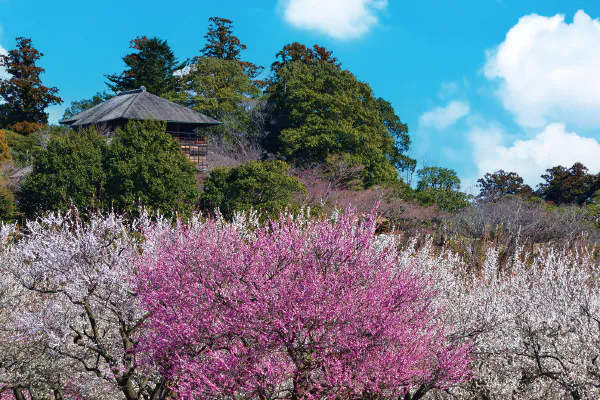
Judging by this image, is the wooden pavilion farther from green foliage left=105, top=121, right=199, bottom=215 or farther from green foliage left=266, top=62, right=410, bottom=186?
green foliage left=105, top=121, right=199, bottom=215

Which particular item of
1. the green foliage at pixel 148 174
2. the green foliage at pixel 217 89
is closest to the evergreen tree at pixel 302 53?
the green foliage at pixel 217 89

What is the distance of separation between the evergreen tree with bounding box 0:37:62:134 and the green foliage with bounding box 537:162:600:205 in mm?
35603

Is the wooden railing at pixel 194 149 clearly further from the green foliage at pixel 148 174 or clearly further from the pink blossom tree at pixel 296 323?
the pink blossom tree at pixel 296 323

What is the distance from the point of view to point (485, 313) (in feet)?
29.7

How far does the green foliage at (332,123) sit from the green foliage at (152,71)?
9726mm

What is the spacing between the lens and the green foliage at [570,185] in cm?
4259

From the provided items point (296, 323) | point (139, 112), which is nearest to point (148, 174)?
point (139, 112)

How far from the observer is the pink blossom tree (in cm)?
633

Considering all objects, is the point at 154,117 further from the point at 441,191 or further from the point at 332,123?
the point at 441,191

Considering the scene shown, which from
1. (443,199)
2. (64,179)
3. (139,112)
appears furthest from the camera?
(139,112)

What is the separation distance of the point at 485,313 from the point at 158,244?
5.15m

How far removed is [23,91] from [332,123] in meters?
23.3

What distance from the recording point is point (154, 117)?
30406 mm

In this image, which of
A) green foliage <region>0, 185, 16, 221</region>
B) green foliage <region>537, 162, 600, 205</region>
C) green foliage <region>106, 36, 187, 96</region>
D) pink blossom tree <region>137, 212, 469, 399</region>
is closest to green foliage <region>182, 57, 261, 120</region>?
green foliage <region>106, 36, 187, 96</region>
